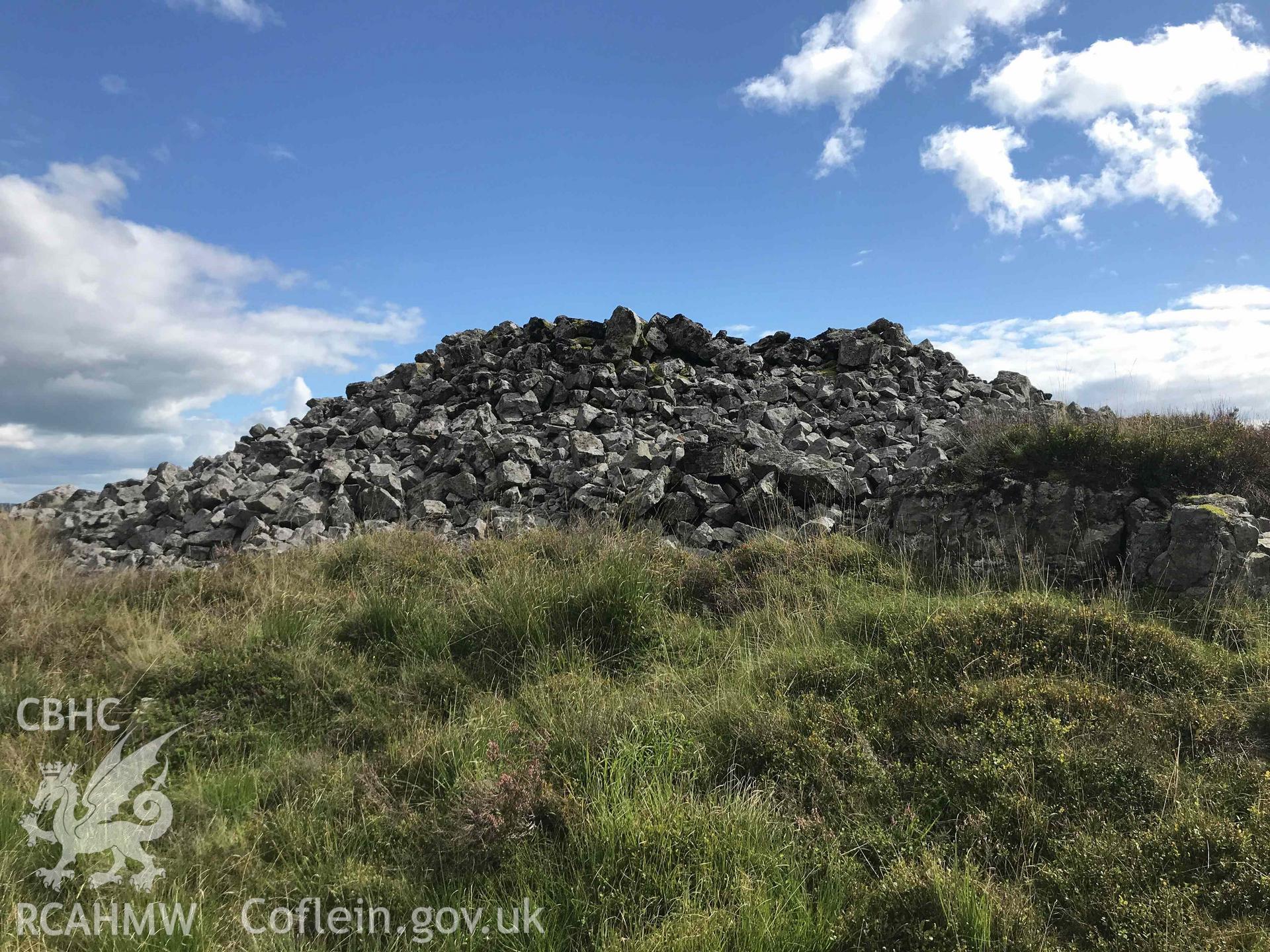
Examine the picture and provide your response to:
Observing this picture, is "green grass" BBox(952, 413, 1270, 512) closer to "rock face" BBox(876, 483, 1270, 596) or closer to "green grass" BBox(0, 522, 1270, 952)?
"rock face" BBox(876, 483, 1270, 596)

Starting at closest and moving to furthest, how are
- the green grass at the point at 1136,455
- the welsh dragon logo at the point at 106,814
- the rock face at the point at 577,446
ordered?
1. the welsh dragon logo at the point at 106,814
2. the green grass at the point at 1136,455
3. the rock face at the point at 577,446

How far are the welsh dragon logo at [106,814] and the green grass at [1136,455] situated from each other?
32.0 feet

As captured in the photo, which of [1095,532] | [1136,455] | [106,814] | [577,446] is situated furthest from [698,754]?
[577,446]

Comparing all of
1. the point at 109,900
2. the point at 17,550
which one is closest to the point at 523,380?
the point at 17,550

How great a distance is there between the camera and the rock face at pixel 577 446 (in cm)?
1172

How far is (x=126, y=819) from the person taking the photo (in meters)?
5.02

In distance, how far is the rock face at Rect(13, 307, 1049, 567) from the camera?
461 inches

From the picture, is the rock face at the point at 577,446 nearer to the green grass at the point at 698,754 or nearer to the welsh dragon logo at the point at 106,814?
the green grass at the point at 698,754

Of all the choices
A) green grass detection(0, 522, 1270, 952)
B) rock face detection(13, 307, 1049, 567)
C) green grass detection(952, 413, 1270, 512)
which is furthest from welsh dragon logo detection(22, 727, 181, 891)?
green grass detection(952, 413, 1270, 512)

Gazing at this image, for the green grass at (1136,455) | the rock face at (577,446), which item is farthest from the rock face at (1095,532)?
the rock face at (577,446)

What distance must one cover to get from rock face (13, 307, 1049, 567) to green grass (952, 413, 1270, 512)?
3.84ft

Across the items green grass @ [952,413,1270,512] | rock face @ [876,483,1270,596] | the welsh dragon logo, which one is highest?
green grass @ [952,413,1270,512]

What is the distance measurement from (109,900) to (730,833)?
3.68m

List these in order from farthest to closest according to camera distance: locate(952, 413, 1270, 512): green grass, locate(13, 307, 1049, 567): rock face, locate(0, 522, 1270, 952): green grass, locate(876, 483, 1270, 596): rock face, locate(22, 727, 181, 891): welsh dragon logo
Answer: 1. locate(13, 307, 1049, 567): rock face
2. locate(952, 413, 1270, 512): green grass
3. locate(876, 483, 1270, 596): rock face
4. locate(22, 727, 181, 891): welsh dragon logo
5. locate(0, 522, 1270, 952): green grass
